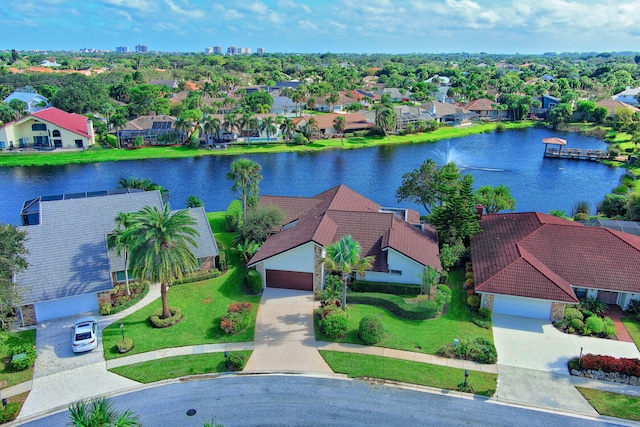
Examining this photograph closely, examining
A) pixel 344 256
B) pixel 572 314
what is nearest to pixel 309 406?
pixel 344 256

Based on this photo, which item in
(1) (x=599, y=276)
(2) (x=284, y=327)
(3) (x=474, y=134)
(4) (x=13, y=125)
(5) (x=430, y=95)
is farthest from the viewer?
(5) (x=430, y=95)

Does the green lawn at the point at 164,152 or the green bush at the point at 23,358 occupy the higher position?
the green lawn at the point at 164,152

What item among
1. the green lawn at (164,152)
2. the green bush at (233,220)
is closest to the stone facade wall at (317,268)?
the green bush at (233,220)

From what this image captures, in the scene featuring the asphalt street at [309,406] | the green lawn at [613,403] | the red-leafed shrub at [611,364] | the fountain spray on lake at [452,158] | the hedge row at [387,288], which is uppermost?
the fountain spray on lake at [452,158]

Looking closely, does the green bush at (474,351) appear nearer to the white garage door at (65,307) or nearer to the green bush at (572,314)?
the green bush at (572,314)

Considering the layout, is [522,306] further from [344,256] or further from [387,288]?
[344,256]

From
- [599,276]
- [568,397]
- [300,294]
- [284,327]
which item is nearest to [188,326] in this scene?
[284,327]

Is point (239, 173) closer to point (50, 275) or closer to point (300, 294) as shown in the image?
point (300, 294)
